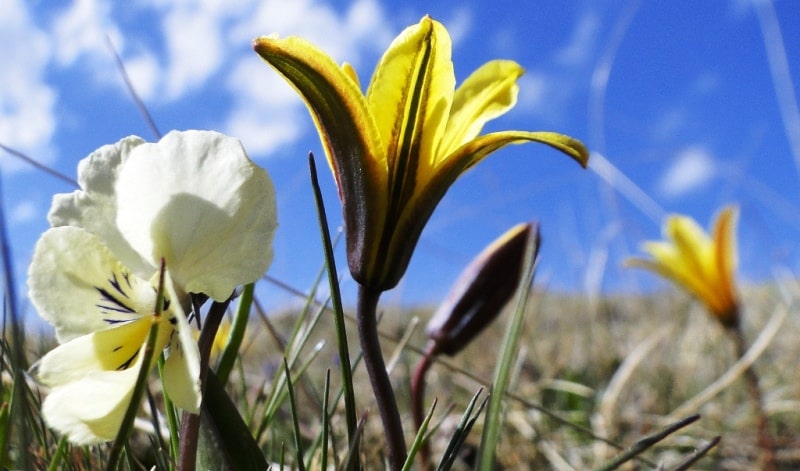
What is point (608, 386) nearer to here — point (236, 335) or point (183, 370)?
point (236, 335)

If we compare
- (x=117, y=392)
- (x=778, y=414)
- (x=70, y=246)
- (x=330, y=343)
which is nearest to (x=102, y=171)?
(x=70, y=246)

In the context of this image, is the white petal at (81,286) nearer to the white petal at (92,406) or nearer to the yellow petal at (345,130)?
the white petal at (92,406)

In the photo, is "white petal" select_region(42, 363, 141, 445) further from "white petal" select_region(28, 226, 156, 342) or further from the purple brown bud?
the purple brown bud

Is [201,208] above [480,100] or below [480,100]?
below

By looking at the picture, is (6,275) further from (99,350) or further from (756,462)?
(756,462)

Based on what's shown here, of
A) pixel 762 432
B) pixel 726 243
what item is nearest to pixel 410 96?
pixel 762 432
